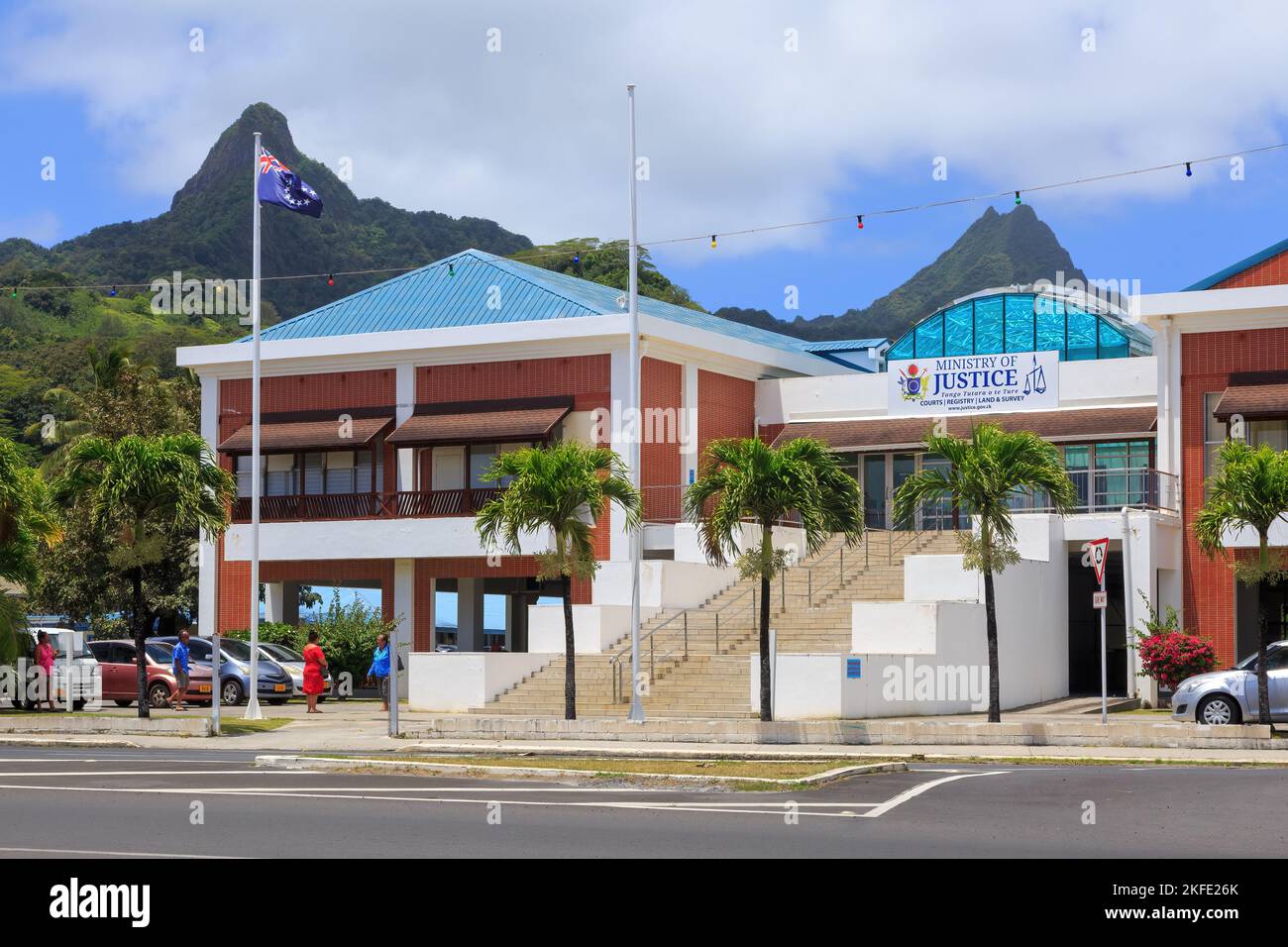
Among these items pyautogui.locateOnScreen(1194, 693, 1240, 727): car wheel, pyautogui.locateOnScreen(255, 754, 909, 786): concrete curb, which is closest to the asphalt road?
pyautogui.locateOnScreen(255, 754, 909, 786): concrete curb

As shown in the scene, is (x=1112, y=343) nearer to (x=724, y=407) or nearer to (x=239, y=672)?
(x=724, y=407)

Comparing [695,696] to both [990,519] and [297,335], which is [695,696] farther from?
[297,335]

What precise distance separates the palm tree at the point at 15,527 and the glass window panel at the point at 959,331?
2287 centimetres

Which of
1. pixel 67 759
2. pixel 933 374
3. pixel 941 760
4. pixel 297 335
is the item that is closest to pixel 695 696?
pixel 941 760

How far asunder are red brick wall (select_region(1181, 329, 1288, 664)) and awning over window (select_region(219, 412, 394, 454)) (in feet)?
64.5

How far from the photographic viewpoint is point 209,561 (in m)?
44.9

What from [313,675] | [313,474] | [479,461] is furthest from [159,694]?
[479,461]

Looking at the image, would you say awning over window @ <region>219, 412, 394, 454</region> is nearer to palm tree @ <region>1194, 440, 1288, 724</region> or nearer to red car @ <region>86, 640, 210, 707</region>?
red car @ <region>86, 640, 210, 707</region>

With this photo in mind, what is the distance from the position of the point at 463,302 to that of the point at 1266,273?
A: 66.0 ft

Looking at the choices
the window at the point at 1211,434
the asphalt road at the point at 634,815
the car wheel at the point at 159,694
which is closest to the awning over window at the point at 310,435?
the car wheel at the point at 159,694

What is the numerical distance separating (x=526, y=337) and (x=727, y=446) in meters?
14.3

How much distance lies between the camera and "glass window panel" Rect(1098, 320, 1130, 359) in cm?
4275

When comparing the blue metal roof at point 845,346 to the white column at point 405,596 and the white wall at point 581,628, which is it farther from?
the white wall at point 581,628

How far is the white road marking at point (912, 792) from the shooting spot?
15.7m
